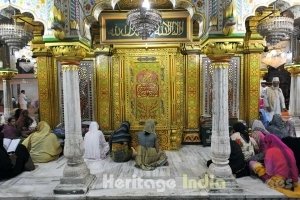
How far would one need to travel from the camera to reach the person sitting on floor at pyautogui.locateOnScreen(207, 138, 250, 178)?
481cm

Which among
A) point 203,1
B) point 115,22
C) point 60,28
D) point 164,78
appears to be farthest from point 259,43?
point 60,28

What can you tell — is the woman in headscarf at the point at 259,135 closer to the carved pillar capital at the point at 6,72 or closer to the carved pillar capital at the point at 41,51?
the carved pillar capital at the point at 41,51

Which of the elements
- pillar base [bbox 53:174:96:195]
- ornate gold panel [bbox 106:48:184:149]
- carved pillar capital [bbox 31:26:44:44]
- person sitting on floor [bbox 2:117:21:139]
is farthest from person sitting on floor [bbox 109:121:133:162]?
carved pillar capital [bbox 31:26:44:44]

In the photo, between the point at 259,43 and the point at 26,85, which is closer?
the point at 259,43

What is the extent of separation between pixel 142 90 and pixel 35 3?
3.42 meters

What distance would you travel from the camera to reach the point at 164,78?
704cm

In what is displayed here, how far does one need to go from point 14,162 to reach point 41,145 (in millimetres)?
876

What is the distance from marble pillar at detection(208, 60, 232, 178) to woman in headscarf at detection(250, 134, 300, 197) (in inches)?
27.7

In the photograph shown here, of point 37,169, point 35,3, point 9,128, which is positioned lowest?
point 37,169

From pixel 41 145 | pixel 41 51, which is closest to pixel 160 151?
pixel 41 145

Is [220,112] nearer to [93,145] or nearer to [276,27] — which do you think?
[276,27]

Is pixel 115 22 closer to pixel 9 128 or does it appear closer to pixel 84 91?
pixel 84 91

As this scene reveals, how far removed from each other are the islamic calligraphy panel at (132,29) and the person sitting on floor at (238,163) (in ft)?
9.34

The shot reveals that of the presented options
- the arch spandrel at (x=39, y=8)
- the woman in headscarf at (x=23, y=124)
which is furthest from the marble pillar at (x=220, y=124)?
the woman in headscarf at (x=23, y=124)
